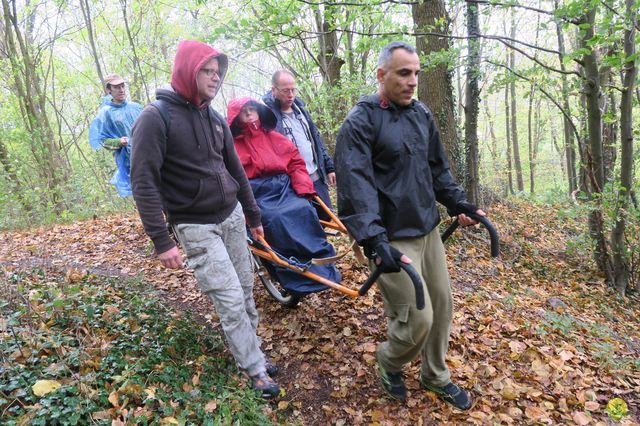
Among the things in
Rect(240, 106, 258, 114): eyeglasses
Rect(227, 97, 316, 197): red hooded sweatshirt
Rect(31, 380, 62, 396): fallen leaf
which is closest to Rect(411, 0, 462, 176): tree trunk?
Rect(227, 97, 316, 197): red hooded sweatshirt

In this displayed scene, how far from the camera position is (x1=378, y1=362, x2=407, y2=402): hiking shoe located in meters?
3.32

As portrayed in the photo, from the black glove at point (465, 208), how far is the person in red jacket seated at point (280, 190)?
128 cm

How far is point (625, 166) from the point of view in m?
5.91

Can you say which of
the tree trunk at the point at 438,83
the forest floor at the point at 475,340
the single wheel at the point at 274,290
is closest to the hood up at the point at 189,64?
the single wheel at the point at 274,290

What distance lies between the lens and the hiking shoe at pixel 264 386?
3279mm

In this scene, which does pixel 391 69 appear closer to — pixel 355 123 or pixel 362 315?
pixel 355 123

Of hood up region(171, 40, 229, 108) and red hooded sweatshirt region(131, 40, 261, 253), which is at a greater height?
hood up region(171, 40, 229, 108)

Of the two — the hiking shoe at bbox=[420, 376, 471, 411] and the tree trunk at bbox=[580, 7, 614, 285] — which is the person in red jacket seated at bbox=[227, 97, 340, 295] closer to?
the hiking shoe at bbox=[420, 376, 471, 411]

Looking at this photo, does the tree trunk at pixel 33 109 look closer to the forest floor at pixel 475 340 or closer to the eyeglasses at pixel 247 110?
the forest floor at pixel 475 340

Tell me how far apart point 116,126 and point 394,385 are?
5039mm

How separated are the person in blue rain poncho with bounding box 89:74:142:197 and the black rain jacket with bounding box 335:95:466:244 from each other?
404 cm

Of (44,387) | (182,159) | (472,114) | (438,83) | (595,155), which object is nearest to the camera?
(44,387)

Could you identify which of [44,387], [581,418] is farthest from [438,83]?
[44,387]

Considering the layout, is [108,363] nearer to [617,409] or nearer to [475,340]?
[475,340]
